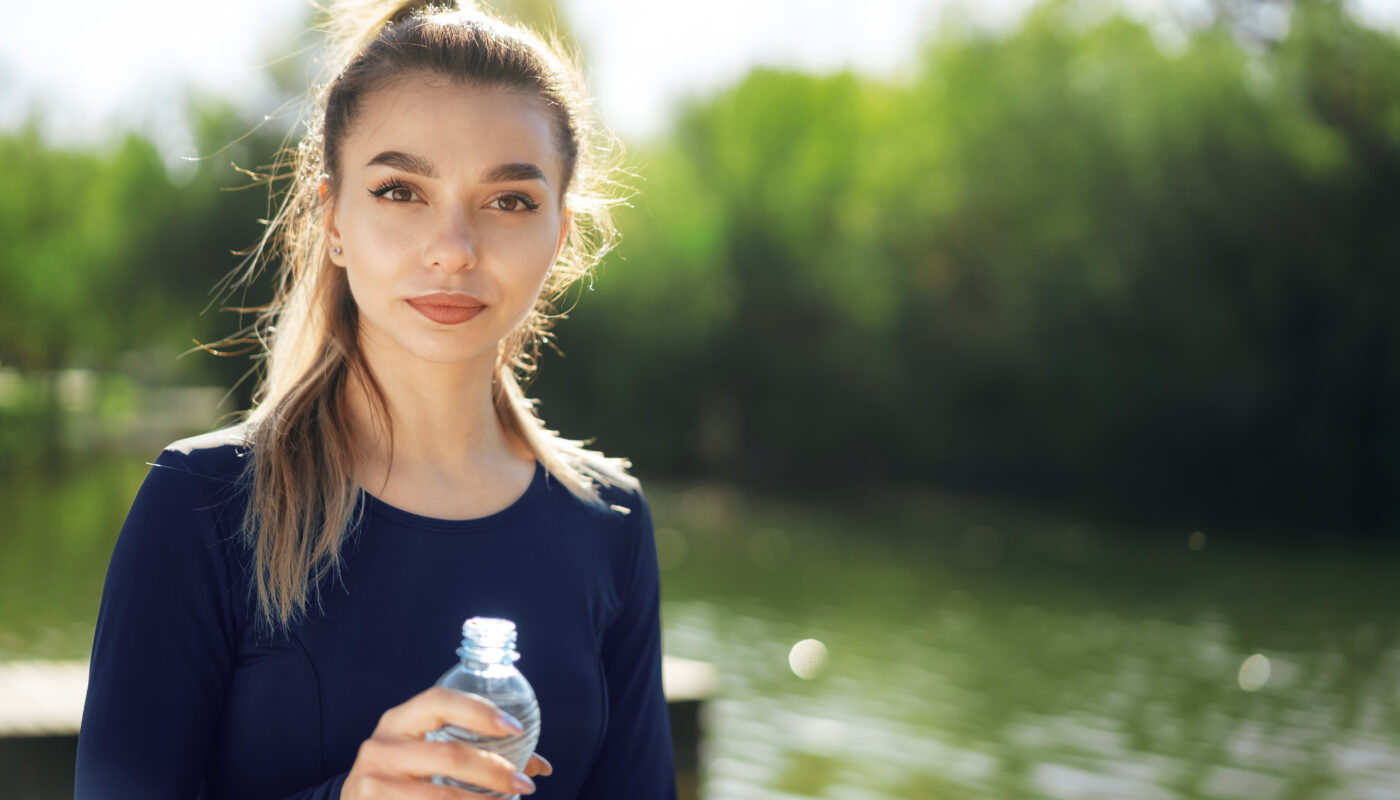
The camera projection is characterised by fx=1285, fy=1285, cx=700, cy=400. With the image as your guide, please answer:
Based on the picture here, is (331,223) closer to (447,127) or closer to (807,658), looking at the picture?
(447,127)

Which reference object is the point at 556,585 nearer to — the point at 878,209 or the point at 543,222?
the point at 543,222

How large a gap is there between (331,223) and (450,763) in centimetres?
73

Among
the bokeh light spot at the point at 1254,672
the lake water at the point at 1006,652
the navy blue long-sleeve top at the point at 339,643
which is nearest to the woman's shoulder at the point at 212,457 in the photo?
the navy blue long-sleeve top at the point at 339,643

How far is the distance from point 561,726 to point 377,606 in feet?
0.84

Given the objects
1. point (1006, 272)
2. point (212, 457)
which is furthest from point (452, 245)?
point (1006, 272)

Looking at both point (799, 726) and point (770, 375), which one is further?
point (770, 375)

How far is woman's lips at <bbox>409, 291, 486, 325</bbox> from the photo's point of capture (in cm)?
144

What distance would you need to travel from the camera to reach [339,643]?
1387mm

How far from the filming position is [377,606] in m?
1.42

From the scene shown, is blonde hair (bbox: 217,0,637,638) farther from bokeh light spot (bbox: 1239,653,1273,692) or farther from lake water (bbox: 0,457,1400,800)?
bokeh light spot (bbox: 1239,653,1273,692)

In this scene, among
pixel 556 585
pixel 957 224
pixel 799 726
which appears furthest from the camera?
pixel 957 224

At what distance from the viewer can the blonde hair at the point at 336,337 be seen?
1.39 m

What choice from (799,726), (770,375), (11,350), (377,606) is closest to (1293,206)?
(770,375)

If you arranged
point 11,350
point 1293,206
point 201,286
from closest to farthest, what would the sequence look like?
point 1293,206, point 201,286, point 11,350
